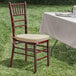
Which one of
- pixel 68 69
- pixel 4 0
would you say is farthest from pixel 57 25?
pixel 4 0

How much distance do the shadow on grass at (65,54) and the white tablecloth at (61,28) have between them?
2.04 ft

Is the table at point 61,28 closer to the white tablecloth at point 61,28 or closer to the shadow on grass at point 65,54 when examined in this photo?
the white tablecloth at point 61,28

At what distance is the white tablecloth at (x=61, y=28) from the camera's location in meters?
3.50

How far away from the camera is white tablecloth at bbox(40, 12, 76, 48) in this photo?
11.5 feet

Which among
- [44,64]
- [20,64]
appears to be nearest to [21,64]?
[20,64]

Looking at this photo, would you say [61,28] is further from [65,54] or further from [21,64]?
[65,54]

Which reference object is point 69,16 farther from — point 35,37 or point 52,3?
point 52,3

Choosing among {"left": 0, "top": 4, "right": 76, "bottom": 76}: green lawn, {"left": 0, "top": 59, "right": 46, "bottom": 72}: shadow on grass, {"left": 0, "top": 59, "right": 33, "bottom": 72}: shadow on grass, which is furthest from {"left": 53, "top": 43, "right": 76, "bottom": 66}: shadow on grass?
{"left": 0, "top": 59, "right": 33, "bottom": 72}: shadow on grass

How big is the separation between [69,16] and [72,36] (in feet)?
1.61

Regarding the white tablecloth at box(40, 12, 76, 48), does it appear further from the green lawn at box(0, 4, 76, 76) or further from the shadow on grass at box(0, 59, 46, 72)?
the shadow on grass at box(0, 59, 46, 72)

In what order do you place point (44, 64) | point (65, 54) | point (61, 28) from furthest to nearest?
point (65, 54)
point (44, 64)
point (61, 28)

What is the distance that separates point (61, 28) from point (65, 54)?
44.8 inches

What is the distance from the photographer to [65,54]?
485cm

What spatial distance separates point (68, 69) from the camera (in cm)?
401
